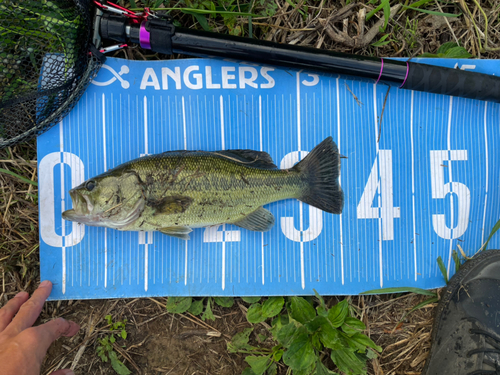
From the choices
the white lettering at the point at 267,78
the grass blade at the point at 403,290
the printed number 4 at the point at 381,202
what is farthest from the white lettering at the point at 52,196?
the grass blade at the point at 403,290

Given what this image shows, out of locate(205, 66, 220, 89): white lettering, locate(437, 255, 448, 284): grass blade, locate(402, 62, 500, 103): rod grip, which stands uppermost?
locate(205, 66, 220, 89): white lettering

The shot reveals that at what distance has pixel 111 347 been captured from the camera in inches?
119

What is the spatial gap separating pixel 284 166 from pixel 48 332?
268cm

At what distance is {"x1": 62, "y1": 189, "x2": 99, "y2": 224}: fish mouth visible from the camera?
2.63 meters

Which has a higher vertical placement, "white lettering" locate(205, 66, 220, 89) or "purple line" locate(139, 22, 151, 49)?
"purple line" locate(139, 22, 151, 49)

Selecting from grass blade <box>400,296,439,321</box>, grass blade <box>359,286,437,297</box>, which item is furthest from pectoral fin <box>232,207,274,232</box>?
grass blade <box>400,296,439,321</box>

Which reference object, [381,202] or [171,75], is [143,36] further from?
[381,202]

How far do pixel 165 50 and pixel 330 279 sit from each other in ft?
8.94

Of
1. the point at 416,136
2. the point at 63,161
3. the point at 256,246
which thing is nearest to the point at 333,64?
the point at 416,136

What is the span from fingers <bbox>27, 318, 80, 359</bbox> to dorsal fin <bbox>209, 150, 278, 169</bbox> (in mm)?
2209

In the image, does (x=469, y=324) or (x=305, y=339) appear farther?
(x=469, y=324)

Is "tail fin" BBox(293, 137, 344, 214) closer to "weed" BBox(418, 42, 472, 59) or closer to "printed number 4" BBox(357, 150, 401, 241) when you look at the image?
"printed number 4" BBox(357, 150, 401, 241)

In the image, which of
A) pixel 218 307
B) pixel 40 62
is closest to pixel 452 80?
pixel 218 307

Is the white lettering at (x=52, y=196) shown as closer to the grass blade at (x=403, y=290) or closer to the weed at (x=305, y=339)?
the weed at (x=305, y=339)
